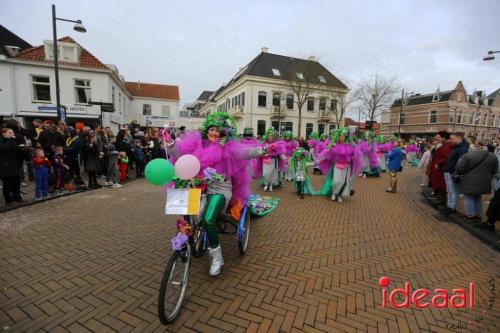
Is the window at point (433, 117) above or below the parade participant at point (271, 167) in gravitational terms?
above

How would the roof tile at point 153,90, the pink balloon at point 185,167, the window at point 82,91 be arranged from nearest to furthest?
1. the pink balloon at point 185,167
2. the window at point 82,91
3. the roof tile at point 153,90

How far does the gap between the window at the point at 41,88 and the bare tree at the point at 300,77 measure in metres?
21.9

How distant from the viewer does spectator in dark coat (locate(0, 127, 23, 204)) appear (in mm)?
5668

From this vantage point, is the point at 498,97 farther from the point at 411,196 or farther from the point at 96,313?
the point at 96,313

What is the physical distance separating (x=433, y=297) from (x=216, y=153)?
3.13 metres

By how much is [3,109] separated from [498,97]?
8108cm

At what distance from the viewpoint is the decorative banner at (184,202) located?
8.44 feet

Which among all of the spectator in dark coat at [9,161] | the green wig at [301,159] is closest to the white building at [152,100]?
the spectator in dark coat at [9,161]

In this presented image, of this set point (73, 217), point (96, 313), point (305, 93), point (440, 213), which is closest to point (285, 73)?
point (305, 93)

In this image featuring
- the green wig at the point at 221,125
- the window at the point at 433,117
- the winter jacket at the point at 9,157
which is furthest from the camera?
the window at the point at 433,117

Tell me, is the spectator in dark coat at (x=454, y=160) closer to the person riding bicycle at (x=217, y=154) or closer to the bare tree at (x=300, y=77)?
the person riding bicycle at (x=217, y=154)

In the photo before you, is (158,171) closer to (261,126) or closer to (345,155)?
(345,155)

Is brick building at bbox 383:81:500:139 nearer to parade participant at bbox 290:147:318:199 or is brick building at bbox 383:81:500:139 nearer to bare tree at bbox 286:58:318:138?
bare tree at bbox 286:58:318:138

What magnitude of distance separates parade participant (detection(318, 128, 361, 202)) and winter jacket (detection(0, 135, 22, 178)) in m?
7.69
